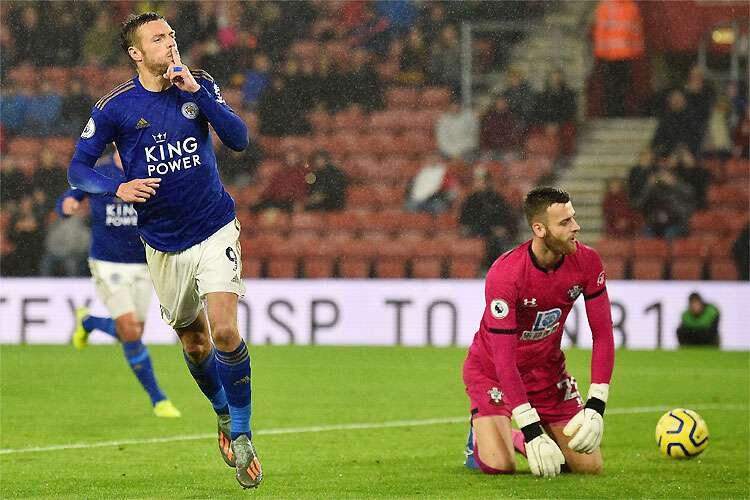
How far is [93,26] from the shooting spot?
19484mm

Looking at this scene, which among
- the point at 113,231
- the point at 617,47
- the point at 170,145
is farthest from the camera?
the point at 617,47

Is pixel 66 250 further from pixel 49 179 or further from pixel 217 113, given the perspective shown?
pixel 217 113

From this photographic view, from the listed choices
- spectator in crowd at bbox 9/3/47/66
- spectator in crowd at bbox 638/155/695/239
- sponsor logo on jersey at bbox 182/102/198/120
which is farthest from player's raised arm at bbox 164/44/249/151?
spectator in crowd at bbox 9/3/47/66

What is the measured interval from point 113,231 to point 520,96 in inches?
373

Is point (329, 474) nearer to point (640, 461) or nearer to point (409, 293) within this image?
point (640, 461)

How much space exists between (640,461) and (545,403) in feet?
2.22

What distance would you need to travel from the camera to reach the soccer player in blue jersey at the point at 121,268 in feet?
31.8

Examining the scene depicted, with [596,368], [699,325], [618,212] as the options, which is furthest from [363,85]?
[596,368]

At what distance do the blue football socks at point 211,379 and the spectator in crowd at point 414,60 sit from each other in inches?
492

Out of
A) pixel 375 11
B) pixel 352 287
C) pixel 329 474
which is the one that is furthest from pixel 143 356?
pixel 375 11

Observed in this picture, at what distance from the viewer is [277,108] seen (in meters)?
19.0

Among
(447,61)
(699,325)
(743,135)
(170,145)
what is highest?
(447,61)

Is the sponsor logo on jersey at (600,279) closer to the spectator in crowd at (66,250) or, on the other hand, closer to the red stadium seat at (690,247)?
the red stadium seat at (690,247)

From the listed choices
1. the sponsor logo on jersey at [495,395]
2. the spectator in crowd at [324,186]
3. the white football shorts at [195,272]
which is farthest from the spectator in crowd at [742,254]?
the white football shorts at [195,272]
